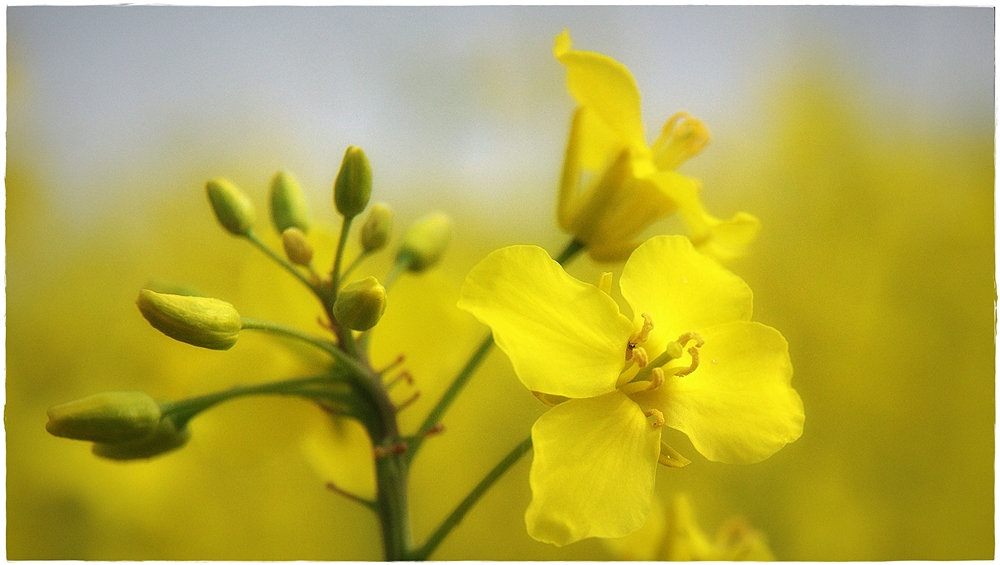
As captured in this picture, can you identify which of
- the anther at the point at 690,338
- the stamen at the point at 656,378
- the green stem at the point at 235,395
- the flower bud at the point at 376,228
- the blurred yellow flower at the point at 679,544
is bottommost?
the blurred yellow flower at the point at 679,544

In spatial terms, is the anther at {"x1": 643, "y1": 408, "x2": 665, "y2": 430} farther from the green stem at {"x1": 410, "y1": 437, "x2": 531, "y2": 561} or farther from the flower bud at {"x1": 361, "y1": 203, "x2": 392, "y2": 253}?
the flower bud at {"x1": 361, "y1": 203, "x2": 392, "y2": 253}

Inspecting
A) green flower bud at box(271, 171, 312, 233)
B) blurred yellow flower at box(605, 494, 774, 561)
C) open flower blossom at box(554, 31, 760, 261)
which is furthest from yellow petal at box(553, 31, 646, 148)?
blurred yellow flower at box(605, 494, 774, 561)

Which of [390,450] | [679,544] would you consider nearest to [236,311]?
[390,450]

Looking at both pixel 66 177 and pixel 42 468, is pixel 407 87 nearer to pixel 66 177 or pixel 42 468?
pixel 66 177

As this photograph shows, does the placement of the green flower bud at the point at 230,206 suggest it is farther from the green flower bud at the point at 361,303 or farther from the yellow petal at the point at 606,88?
the yellow petal at the point at 606,88

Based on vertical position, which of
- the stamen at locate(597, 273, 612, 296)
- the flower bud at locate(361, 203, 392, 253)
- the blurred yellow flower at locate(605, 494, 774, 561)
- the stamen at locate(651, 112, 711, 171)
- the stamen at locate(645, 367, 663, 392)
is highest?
the stamen at locate(651, 112, 711, 171)

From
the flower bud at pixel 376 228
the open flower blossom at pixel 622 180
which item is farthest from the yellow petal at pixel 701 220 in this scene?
the flower bud at pixel 376 228

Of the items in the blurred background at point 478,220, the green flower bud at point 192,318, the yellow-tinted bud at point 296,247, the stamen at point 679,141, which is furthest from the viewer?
the blurred background at point 478,220
